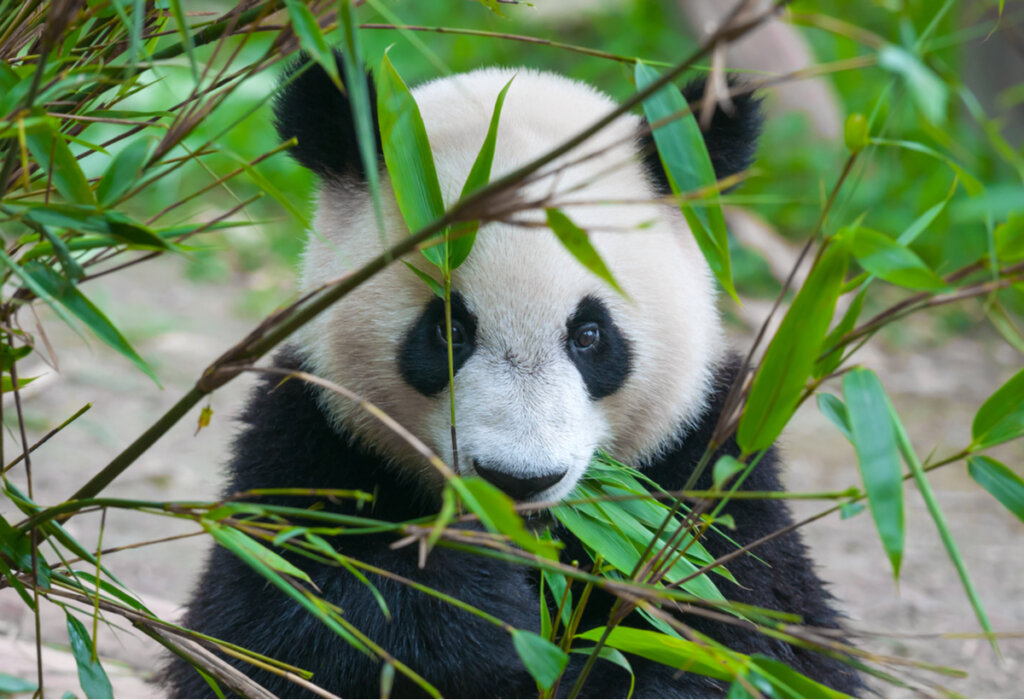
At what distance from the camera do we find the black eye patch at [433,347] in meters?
1.75

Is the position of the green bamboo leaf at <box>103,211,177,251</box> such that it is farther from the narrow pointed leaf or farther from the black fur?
the narrow pointed leaf

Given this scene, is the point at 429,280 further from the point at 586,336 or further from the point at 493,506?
the point at 493,506

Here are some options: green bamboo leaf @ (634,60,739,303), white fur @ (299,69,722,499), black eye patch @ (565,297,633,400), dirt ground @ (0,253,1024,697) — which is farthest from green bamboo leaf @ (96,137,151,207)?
dirt ground @ (0,253,1024,697)

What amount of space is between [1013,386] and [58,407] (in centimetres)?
365

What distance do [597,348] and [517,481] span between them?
1.32ft

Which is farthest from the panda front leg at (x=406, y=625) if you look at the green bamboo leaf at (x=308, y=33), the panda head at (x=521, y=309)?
the green bamboo leaf at (x=308, y=33)

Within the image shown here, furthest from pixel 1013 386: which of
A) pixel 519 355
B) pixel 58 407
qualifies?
pixel 58 407

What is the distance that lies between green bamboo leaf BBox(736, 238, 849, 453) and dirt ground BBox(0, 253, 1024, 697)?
0.96 m

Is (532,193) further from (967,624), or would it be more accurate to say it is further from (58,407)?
(58,407)

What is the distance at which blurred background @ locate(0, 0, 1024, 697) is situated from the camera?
282cm

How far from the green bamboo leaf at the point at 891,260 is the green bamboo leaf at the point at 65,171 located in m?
0.94

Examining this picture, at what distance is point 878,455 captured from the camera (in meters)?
1.11

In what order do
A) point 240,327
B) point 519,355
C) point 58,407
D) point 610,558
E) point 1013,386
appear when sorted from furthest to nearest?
A: point 240,327 → point 58,407 → point 519,355 → point 610,558 → point 1013,386

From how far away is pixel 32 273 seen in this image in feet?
4.18
